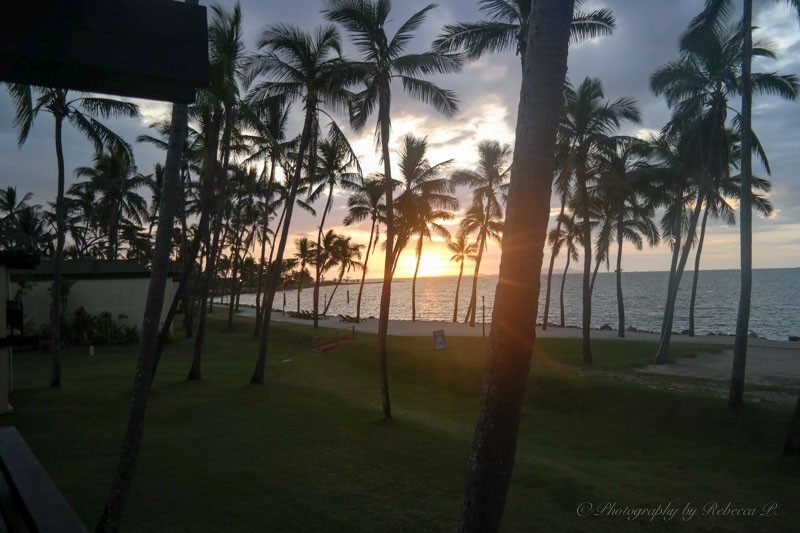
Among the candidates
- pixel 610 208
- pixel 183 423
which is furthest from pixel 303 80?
pixel 610 208

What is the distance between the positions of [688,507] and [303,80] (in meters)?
16.0

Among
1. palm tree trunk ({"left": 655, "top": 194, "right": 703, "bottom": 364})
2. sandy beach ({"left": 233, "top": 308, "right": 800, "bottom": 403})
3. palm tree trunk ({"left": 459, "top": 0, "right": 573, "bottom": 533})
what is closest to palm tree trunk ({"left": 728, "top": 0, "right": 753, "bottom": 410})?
sandy beach ({"left": 233, "top": 308, "right": 800, "bottom": 403})

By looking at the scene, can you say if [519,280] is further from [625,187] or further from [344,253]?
[344,253]

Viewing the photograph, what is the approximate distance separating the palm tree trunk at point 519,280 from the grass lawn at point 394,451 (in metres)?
4.78

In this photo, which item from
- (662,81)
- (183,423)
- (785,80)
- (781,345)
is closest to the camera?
(183,423)

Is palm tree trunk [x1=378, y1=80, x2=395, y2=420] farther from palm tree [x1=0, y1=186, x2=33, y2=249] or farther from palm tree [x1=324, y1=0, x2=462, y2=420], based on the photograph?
palm tree [x1=0, y1=186, x2=33, y2=249]

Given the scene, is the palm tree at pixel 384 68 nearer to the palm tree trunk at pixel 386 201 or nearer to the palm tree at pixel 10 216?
the palm tree trunk at pixel 386 201

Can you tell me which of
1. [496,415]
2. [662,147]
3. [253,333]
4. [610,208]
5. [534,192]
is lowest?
[253,333]

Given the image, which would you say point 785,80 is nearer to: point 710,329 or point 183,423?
point 183,423

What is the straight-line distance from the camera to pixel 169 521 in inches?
297

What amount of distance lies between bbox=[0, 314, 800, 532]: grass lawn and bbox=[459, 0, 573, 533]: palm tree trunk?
478 centimetres

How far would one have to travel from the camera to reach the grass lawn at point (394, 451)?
8.08m

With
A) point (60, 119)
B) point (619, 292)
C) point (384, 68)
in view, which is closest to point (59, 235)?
point (60, 119)

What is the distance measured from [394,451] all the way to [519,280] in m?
8.79
